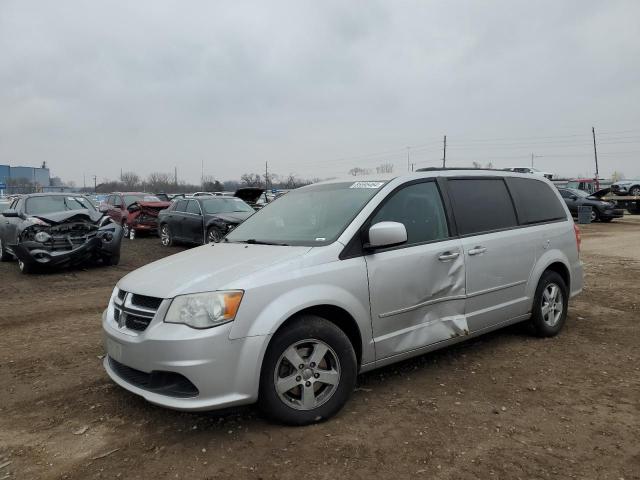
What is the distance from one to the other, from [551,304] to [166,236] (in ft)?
38.3

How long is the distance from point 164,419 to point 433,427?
1801 mm

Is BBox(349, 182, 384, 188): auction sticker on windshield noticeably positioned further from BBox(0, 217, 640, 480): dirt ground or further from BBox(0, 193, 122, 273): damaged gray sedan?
BBox(0, 193, 122, 273): damaged gray sedan

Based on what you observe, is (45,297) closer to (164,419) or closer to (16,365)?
(16,365)

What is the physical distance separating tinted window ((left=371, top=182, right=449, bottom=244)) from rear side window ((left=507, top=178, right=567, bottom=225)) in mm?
1208

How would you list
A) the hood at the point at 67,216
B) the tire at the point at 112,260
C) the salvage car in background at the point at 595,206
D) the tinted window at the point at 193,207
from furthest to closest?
the salvage car in background at the point at 595,206 < the tinted window at the point at 193,207 < the tire at the point at 112,260 < the hood at the point at 67,216

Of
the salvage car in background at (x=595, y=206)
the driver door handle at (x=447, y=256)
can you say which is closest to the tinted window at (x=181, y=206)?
the driver door handle at (x=447, y=256)

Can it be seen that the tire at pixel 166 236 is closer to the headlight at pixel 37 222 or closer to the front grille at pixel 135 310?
the headlight at pixel 37 222

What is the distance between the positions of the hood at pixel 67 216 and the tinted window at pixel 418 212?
7.67 m

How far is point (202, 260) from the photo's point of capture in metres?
3.70

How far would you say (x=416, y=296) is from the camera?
3.87 meters

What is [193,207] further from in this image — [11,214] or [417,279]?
[417,279]

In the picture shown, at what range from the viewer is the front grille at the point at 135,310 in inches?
126

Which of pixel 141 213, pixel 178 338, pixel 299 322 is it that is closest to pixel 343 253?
pixel 299 322

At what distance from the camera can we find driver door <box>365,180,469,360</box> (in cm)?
367
